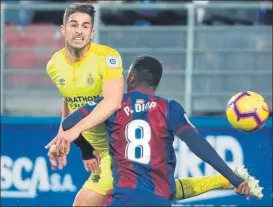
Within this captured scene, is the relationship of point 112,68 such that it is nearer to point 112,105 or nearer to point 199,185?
point 112,105

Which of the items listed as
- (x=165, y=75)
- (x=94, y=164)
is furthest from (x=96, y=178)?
(x=165, y=75)

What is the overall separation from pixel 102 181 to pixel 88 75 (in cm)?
89

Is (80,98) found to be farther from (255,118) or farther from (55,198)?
(55,198)

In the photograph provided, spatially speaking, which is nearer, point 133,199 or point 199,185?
point 133,199

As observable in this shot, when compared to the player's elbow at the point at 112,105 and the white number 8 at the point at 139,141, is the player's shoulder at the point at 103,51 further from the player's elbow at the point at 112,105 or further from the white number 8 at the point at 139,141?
the white number 8 at the point at 139,141

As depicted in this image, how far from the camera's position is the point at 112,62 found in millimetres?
7441

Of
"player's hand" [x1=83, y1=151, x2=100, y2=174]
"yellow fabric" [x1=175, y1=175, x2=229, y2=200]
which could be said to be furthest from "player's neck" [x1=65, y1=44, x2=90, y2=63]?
"yellow fabric" [x1=175, y1=175, x2=229, y2=200]

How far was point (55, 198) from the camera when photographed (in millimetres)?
11711

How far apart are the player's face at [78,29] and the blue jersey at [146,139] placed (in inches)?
36.5

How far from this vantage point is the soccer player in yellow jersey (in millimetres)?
7355

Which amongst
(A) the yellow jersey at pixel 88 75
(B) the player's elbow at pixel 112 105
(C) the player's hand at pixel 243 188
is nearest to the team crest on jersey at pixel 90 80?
(A) the yellow jersey at pixel 88 75

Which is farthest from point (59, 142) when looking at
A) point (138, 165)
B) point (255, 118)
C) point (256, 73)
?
point (256, 73)

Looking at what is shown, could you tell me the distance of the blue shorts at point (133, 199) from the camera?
6496 mm

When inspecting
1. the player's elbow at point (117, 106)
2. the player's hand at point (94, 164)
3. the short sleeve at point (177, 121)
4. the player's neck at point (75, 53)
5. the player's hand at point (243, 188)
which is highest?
the player's neck at point (75, 53)
